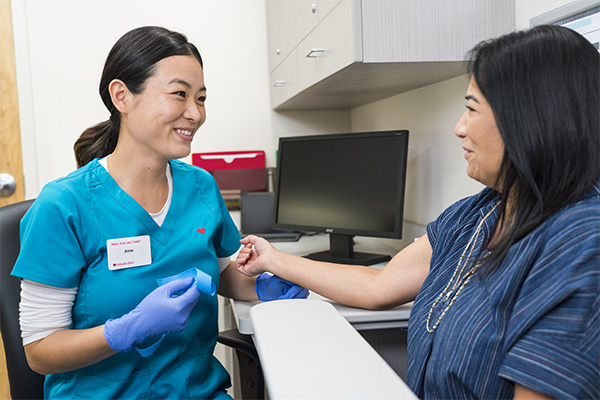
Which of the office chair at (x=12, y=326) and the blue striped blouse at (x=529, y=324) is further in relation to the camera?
the office chair at (x=12, y=326)

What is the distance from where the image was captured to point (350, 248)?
6.16ft

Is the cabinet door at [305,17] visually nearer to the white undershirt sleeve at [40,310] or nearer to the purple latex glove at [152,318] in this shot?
the purple latex glove at [152,318]

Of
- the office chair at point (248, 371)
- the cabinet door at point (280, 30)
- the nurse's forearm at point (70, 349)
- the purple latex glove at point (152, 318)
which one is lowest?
the office chair at point (248, 371)

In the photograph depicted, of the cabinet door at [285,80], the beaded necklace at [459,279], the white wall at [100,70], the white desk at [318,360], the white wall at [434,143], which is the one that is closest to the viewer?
the white desk at [318,360]

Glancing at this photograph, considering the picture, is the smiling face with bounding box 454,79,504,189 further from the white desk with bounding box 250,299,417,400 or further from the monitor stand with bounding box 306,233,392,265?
the monitor stand with bounding box 306,233,392,265

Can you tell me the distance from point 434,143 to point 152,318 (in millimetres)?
1211

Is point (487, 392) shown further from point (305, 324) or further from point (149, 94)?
point (149, 94)

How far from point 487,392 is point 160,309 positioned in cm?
62

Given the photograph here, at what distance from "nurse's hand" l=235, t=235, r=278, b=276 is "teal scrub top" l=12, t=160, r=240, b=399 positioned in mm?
151

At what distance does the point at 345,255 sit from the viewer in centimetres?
188

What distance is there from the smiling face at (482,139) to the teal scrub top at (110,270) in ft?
2.19

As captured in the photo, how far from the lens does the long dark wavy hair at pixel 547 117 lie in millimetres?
794

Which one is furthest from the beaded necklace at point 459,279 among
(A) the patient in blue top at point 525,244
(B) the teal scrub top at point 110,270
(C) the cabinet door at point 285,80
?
(C) the cabinet door at point 285,80

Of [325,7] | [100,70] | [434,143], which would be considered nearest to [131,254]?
[325,7]
